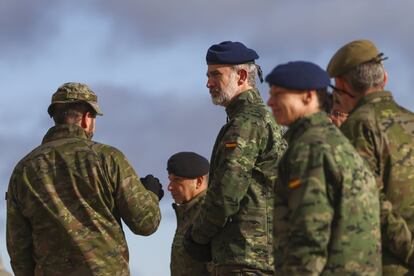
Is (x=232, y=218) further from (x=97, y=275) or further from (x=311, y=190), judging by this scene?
(x=311, y=190)

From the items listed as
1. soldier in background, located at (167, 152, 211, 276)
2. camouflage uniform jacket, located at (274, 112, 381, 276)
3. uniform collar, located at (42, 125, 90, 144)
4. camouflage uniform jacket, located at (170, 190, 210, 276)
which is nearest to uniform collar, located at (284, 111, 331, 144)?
camouflage uniform jacket, located at (274, 112, 381, 276)

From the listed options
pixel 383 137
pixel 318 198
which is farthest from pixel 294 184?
pixel 383 137

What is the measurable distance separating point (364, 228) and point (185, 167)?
596 cm

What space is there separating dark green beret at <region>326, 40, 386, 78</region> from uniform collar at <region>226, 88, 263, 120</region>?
6.03 feet

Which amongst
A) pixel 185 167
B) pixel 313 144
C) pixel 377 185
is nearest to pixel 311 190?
pixel 313 144

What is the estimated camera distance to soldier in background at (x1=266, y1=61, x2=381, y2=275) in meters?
7.11

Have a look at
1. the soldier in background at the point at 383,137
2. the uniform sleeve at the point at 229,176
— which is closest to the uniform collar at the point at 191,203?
the uniform sleeve at the point at 229,176

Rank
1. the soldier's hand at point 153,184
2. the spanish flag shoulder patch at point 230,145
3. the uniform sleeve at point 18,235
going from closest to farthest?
the spanish flag shoulder patch at point 230,145
the uniform sleeve at point 18,235
the soldier's hand at point 153,184

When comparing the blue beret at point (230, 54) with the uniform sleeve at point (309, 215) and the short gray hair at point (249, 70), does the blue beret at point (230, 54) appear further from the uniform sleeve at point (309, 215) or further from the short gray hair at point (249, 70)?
the uniform sleeve at point (309, 215)

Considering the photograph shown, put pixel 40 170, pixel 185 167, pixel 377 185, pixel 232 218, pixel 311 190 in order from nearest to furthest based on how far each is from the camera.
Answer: pixel 311 190 < pixel 377 185 < pixel 232 218 < pixel 40 170 < pixel 185 167

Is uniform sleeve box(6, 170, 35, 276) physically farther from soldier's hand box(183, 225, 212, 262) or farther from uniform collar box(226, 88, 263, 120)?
uniform collar box(226, 88, 263, 120)

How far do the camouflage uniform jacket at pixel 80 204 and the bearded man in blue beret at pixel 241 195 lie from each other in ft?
2.38

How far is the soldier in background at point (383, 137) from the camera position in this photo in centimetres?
797

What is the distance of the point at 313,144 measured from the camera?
7215mm
